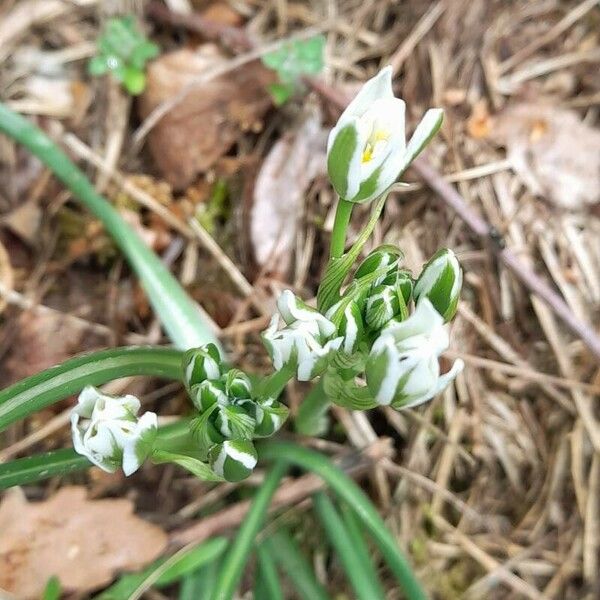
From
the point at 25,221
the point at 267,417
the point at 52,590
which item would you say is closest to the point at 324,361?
the point at 267,417

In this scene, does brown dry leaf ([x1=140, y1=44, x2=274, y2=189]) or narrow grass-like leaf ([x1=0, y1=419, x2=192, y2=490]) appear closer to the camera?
narrow grass-like leaf ([x1=0, y1=419, x2=192, y2=490])

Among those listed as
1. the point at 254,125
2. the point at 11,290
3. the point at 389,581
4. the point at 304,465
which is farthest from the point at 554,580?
the point at 11,290

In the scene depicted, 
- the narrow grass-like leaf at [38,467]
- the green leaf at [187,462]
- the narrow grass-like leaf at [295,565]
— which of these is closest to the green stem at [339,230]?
the green leaf at [187,462]

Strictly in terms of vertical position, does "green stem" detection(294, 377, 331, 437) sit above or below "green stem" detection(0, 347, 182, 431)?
below

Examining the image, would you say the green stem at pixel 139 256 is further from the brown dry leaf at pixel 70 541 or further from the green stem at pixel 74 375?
the brown dry leaf at pixel 70 541

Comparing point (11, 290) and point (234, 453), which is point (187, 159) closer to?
point (11, 290)

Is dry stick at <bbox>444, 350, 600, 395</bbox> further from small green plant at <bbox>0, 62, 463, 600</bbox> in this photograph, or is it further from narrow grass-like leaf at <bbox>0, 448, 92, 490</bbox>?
narrow grass-like leaf at <bbox>0, 448, 92, 490</bbox>

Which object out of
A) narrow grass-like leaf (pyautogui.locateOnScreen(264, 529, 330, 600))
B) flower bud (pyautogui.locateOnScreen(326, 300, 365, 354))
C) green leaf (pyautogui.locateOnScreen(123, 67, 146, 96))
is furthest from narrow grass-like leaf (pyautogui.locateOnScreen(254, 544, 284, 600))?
green leaf (pyautogui.locateOnScreen(123, 67, 146, 96))
